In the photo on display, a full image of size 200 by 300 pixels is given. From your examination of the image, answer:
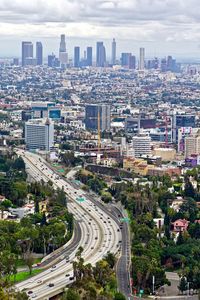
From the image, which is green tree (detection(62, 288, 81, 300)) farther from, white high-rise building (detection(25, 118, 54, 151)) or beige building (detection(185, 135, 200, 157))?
white high-rise building (detection(25, 118, 54, 151))

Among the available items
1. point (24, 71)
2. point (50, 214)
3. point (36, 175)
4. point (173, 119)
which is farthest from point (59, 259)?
point (24, 71)

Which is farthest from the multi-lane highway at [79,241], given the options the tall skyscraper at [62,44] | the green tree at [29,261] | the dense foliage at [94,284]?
the tall skyscraper at [62,44]

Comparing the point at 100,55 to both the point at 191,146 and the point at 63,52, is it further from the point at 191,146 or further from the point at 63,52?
the point at 191,146

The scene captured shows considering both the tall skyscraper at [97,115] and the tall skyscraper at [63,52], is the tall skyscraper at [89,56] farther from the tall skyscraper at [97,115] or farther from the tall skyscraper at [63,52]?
the tall skyscraper at [97,115]

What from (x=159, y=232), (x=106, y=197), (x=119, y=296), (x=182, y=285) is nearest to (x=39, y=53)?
(x=106, y=197)

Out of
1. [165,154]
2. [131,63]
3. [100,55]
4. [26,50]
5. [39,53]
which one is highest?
[26,50]

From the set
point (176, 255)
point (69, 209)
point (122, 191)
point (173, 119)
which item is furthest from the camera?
point (173, 119)

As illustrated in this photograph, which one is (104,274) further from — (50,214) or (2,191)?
(2,191)
